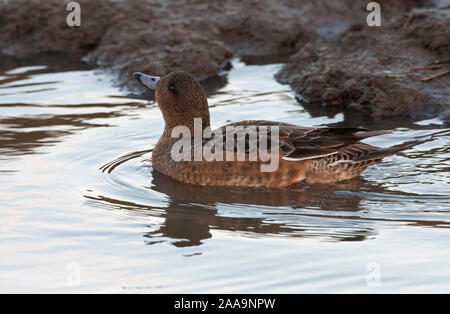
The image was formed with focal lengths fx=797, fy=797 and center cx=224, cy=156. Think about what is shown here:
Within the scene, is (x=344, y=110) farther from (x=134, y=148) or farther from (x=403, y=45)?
(x=134, y=148)

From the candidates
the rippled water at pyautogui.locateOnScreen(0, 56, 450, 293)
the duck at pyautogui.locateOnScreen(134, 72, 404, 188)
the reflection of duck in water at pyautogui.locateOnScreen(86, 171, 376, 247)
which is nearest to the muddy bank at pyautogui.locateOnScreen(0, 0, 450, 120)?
the rippled water at pyautogui.locateOnScreen(0, 56, 450, 293)

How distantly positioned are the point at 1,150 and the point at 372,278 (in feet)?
13.5

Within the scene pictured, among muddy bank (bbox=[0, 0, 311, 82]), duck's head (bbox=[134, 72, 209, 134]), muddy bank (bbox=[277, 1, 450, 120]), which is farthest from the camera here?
muddy bank (bbox=[0, 0, 311, 82])

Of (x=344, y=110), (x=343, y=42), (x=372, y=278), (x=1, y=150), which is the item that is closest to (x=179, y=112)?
(x=1, y=150)

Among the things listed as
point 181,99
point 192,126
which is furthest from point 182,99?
point 192,126

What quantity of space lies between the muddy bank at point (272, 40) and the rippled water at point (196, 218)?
1.81 ft

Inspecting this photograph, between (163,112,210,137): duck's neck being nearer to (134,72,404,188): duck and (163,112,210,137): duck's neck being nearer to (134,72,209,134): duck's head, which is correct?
(134,72,209,134): duck's head

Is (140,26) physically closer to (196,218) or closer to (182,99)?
(182,99)

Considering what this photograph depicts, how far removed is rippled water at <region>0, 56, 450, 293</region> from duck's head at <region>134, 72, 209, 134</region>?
50cm

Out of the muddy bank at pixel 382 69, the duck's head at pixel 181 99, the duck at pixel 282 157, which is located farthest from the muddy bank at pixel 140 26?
the duck at pixel 282 157

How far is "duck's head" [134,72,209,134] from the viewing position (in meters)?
7.04
